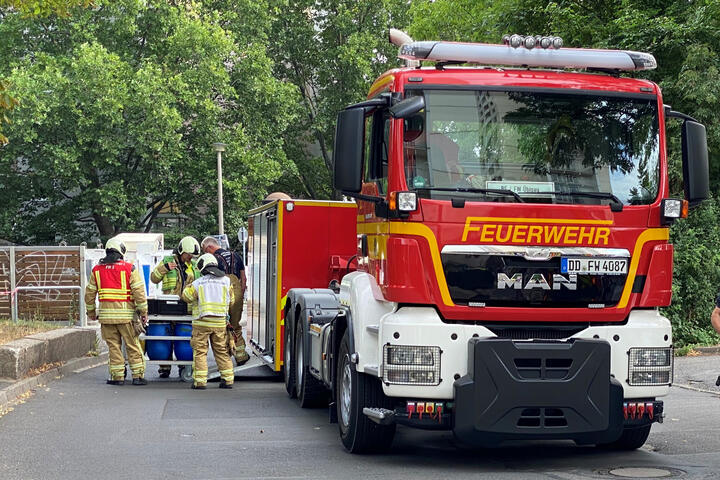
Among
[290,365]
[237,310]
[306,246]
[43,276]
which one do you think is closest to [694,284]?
[237,310]

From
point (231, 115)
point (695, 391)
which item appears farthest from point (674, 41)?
point (231, 115)

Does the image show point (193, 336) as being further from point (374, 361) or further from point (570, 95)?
point (570, 95)

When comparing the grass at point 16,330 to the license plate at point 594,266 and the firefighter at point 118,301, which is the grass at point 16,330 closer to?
the firefighter at point 118,301

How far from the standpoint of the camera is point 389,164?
8711 mm

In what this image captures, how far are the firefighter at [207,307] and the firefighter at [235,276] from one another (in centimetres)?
157

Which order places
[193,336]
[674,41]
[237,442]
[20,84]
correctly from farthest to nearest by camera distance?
[20,84]
[674,41]
[193,336]
[237,442]

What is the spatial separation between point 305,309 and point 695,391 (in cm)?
524

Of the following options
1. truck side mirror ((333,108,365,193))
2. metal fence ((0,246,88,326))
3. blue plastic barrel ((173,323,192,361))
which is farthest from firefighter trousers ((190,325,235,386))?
metal fence ((0,246,88,326))

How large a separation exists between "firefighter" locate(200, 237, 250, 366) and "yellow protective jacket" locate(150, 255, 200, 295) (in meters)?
0.34

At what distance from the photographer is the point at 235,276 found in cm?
1608

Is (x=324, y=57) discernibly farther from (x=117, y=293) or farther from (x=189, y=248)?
(x=117, y=293)

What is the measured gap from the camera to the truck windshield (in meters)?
8.59

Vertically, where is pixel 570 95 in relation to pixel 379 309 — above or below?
above

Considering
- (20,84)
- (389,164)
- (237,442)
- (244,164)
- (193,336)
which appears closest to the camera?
(389,164)
